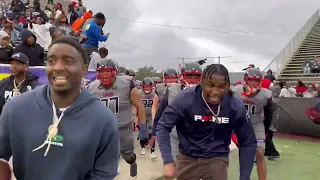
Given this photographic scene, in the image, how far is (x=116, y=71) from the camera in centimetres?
608

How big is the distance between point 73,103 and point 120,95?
384cm

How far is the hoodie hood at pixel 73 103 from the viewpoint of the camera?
212 cm

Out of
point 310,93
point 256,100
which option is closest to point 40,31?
point 256,100

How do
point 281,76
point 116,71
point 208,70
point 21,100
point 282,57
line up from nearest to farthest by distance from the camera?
point 21,100
point 208,70
point 116,71
point 281,76
point 282,57

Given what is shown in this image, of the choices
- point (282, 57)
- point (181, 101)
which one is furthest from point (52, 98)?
point (282, 57)

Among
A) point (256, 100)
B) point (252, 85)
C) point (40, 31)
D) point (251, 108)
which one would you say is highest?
point (40, 31)

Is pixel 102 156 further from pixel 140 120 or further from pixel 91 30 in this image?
pixel 91 30

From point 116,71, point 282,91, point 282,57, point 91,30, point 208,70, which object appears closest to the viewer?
point 208,70

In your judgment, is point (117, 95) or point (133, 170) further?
point (133, 170)

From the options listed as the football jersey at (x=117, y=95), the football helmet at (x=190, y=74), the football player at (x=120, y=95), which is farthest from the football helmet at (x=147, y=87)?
the football helmet at (x=190, y=74)

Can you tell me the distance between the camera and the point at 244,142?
3.78 m

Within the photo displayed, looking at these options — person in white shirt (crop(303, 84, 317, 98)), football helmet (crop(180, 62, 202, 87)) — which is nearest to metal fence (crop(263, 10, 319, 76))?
person in white shirt (crop(303, 84, 317, 98))

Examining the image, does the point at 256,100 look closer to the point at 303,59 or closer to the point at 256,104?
the point at 256,104

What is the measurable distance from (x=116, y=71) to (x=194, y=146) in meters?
2.59
